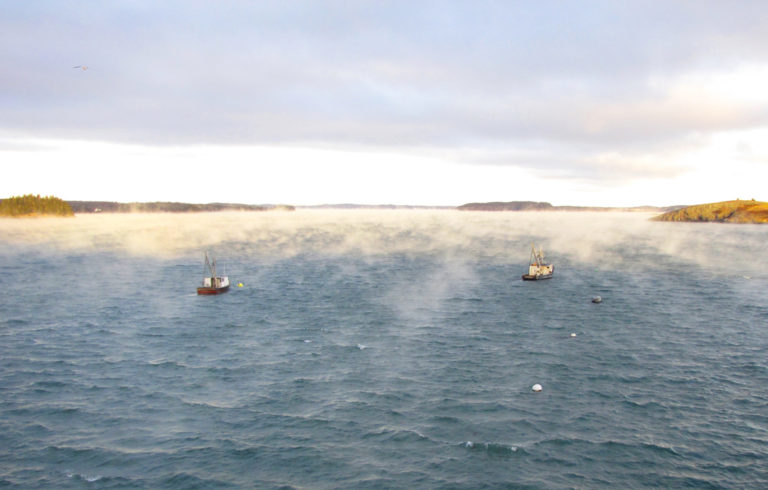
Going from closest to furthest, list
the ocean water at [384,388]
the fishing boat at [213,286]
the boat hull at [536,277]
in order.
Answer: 1. the ocean water at [384,388]
2. the fishing boat at [213,286]
3. the boat hull at [536,277]

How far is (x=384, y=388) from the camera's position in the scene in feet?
149

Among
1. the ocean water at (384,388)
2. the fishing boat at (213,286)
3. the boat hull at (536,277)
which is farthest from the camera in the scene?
the boat hull at (536,277)

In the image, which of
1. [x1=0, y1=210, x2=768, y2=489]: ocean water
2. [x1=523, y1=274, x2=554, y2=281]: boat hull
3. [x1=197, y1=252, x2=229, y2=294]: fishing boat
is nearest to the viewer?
[x1=0, y1=210, x2=768, y2=489]: ocean water

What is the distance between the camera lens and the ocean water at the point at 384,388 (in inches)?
1282

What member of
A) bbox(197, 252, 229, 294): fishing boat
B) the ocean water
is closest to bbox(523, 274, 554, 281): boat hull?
the ocean water

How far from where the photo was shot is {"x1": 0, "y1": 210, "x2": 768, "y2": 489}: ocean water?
3256 centimetres

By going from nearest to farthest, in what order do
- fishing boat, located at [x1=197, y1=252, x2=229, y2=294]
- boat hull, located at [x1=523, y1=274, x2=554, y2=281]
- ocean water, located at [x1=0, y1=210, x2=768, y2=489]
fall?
ocean water, located at [x1=0, y1=210, x2=768, y2=489]
fishing boat, located at [x1=197, y1=252, x2=229, y2=294]
boat hull, located at [x1=523, y1=274, x2=554, y2=281]

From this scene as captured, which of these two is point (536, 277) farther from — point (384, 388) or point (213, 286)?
point (384, 388)

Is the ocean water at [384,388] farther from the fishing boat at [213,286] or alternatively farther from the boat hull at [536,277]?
the boat hull at [536,277]

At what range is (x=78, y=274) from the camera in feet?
397

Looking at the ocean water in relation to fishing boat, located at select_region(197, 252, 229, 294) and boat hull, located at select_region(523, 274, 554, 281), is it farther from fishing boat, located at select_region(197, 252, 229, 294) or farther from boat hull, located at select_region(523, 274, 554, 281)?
boat hull, located at select_region(523, 274, 554, 281)

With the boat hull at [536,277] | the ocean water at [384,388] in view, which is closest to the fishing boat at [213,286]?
the ocean water at [384,388]

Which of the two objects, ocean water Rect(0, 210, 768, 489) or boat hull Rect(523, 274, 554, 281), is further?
boat hull Rect(523, 274, 554, 281)

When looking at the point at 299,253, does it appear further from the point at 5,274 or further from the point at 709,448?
the point at 709,448
